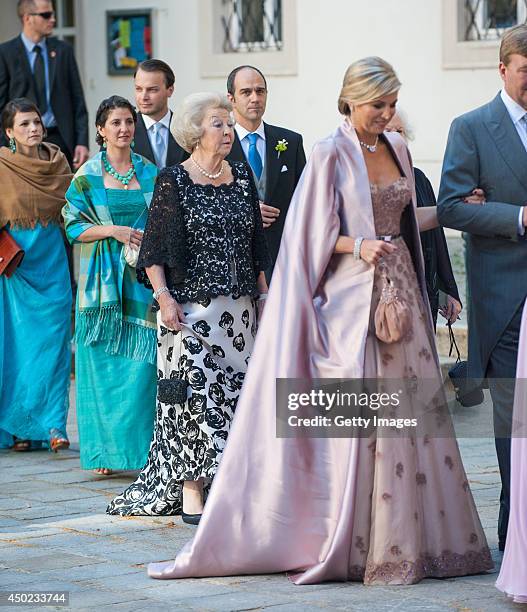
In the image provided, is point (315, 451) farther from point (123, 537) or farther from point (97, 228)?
point (97, 228)

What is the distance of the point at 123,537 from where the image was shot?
6914 mm

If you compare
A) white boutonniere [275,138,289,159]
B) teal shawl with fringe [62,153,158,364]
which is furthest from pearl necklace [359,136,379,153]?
white boutonniere [275,138,289,159]

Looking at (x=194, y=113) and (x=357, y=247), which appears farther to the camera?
(x=194, y=113)

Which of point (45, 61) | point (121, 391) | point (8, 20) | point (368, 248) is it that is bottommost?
point (121, 391)

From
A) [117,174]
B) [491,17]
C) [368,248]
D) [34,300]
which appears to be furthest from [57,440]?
[491,17]

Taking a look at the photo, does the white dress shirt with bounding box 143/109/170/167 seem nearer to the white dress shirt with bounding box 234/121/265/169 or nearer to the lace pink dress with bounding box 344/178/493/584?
the white dress shirt with bounding box 234/121/265/169

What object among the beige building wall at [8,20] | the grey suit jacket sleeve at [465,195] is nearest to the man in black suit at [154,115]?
the grey suit jacket sleeve at [465,195]

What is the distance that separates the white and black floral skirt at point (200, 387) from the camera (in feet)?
23.6

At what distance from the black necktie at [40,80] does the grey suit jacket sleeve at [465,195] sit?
575cm

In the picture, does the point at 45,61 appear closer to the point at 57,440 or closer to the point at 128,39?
the point at 128,39

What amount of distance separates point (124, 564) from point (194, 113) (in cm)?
197

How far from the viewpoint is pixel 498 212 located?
6129mm

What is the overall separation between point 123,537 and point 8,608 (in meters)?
1.27

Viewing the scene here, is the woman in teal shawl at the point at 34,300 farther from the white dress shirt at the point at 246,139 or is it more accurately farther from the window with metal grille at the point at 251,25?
the window with metal grille at the point at 251,25
